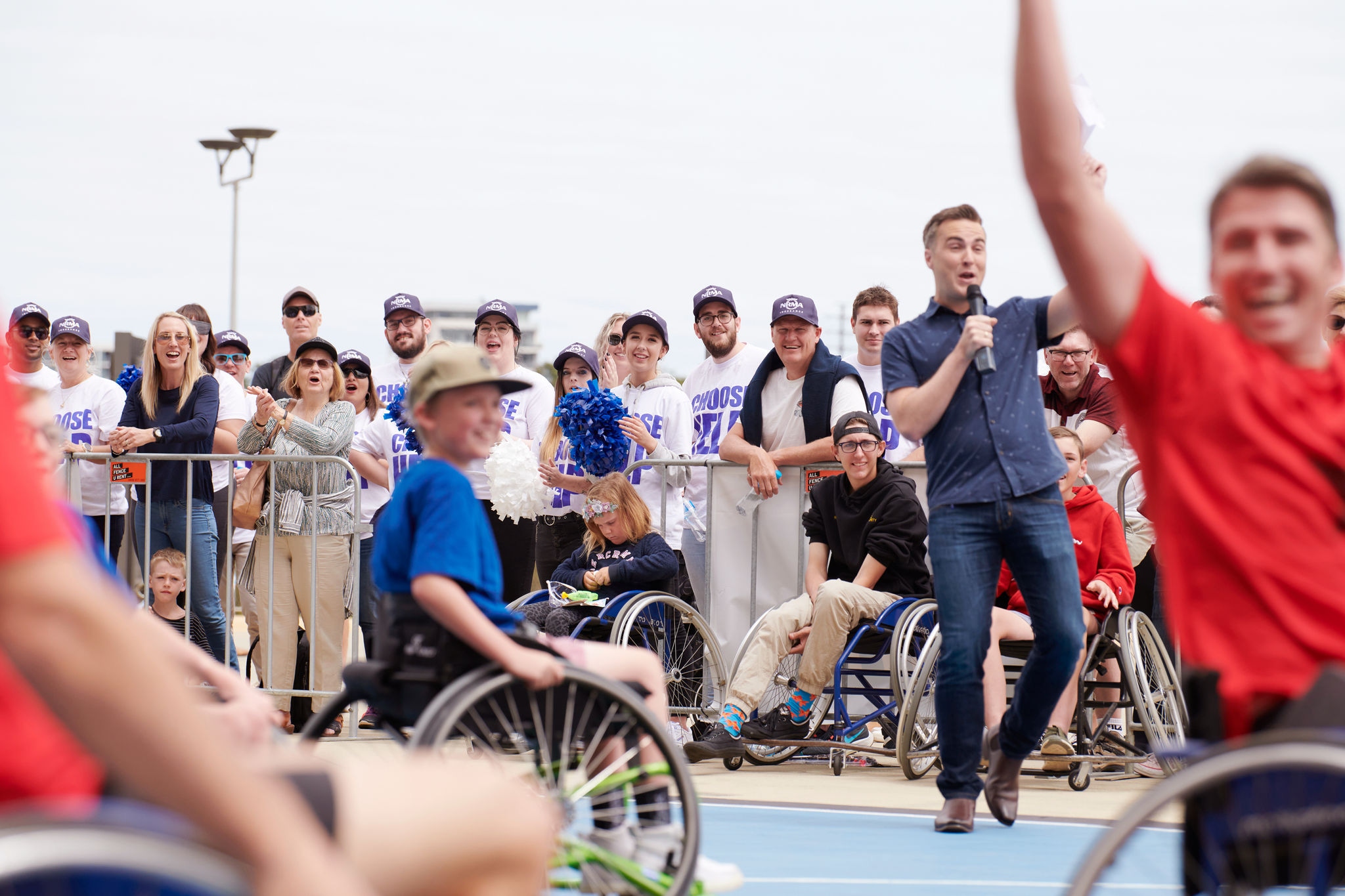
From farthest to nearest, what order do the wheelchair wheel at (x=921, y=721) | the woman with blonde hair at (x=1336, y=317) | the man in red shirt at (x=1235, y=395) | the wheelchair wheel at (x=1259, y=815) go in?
the woman with blonde hair at (x=1336, y=317) < the wheelchair wheel at (x=921, y=721) < the man in red shirt at (x=1235, y=395) < the wheelchair wheel at (x=1259, y=815)

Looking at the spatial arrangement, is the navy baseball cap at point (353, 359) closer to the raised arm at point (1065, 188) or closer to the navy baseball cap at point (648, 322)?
the navy baseball cap at point (648, 322)

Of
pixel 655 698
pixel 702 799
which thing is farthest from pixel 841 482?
pixel 655 698

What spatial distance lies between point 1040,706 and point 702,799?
5.54 feet

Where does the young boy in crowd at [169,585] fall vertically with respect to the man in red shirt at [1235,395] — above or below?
below

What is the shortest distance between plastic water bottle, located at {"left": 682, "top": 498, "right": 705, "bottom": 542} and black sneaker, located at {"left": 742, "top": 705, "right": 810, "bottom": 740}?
1.13 m

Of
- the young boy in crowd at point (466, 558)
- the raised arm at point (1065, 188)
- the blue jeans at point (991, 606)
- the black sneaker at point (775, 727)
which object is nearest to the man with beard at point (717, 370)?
the black sneaker at point (775, 727)

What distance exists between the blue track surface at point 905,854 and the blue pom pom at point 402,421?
9.29ft

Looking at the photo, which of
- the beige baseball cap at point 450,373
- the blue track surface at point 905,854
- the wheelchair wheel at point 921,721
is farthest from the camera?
the wheelchair wheel at point 921,721

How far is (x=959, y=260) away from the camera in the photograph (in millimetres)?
4863

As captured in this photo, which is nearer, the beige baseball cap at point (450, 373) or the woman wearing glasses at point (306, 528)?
the beige baseball cap at point (450, 373)

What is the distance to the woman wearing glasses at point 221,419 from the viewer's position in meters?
8.07

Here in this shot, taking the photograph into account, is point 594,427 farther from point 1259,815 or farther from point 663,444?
point 1259,815

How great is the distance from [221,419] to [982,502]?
16.9ft

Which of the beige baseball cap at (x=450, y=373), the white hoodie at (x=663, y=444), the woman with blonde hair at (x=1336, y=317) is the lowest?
the white hoodie at (x=663, y=444)
